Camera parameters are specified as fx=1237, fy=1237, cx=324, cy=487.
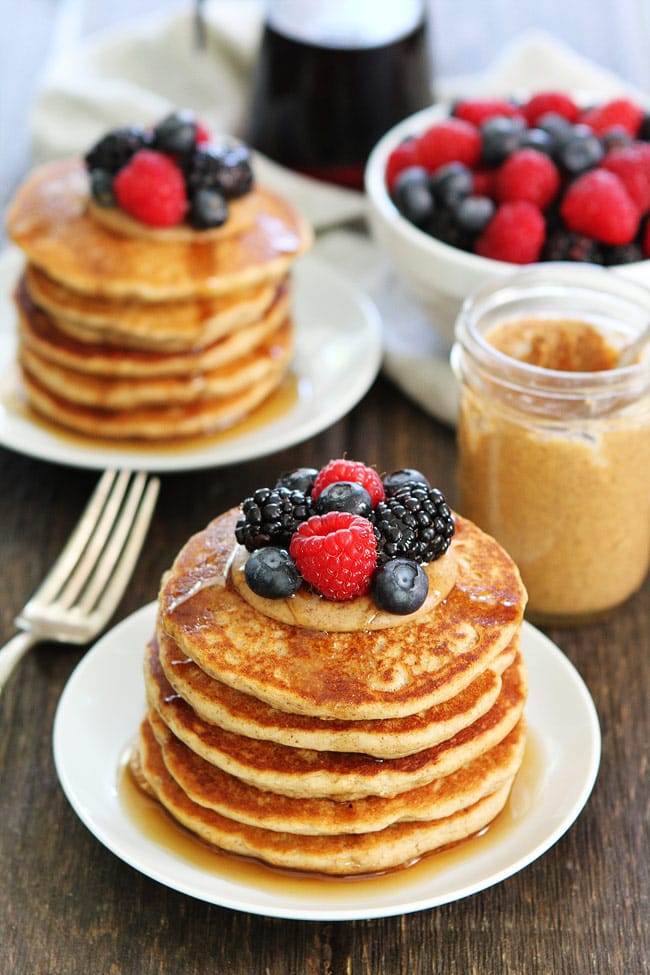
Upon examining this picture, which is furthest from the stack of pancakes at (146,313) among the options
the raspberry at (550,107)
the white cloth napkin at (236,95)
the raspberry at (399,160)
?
the raspberry at (550,107)

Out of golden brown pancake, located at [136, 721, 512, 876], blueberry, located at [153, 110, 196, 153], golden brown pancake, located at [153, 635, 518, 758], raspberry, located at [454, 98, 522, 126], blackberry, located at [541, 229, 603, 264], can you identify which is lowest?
golden brown pancake, located at [136, 721, 512, 876]

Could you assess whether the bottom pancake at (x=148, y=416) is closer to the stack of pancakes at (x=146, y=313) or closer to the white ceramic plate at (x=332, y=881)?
the stack of pancakes at (x=146, y=313)

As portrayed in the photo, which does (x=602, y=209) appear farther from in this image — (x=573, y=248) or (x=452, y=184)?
(x=452, y=184)

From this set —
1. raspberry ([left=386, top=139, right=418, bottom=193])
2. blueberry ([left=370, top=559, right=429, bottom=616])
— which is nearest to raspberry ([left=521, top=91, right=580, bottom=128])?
raspberry ([left=386, top=139, right=418, bottom=193])

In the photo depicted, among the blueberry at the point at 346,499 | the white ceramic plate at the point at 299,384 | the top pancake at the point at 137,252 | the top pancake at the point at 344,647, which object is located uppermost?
the blueberry at the point at 346,499

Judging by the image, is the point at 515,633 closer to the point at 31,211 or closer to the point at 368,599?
the point at 368,599

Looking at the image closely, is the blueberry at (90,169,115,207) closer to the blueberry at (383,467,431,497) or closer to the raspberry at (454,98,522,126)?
the raspberry at (454,98,522,126)
